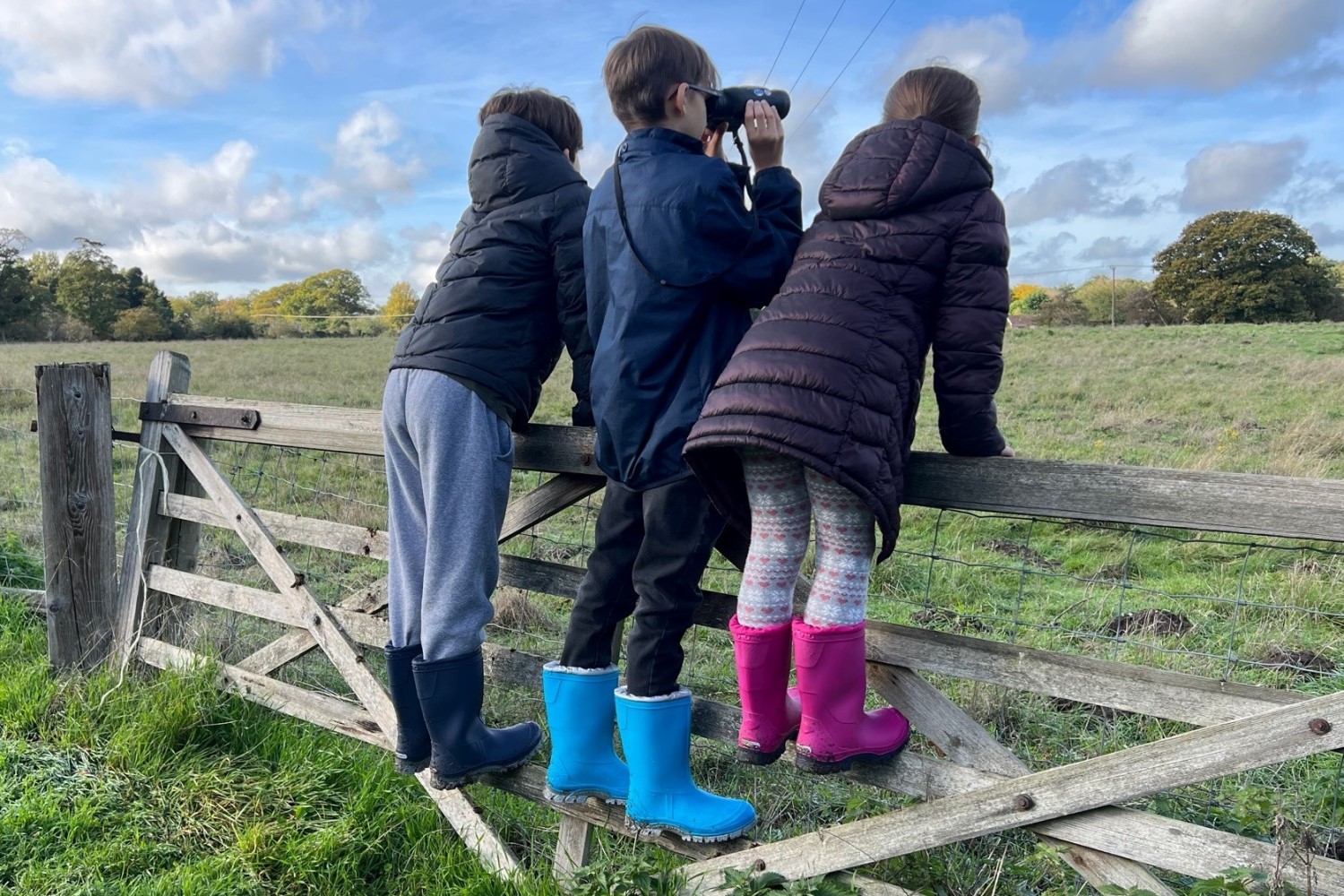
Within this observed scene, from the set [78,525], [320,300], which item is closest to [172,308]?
[320,300]

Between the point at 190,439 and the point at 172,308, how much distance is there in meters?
91.9

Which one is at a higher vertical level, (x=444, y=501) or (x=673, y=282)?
(x=673, y=282)

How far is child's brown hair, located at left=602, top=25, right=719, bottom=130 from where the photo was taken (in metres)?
2.49

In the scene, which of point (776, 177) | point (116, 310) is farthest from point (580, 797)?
point (116, 310)

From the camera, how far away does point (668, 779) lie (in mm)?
2678

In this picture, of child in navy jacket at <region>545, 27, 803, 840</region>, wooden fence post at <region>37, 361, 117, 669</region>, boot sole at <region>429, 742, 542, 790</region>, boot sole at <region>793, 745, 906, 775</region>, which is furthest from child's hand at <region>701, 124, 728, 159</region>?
wooden fence post at <region>37, 361, 117, 669</region>

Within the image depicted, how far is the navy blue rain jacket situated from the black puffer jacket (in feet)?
0.95

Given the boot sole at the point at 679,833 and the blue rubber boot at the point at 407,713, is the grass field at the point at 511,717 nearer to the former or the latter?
the boot sole at the point at 679,833

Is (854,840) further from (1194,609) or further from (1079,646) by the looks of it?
(1194,609)

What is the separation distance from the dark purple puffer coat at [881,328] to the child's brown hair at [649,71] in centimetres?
51

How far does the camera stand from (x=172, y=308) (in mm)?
85562

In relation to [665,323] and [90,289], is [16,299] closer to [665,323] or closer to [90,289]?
[90,289]

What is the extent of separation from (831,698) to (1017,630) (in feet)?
8.98

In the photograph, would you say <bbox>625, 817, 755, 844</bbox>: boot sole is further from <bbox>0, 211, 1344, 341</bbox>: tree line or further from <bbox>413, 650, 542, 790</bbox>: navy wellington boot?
<bbox>0, 211, 1344, 341</bbox>: tree line
